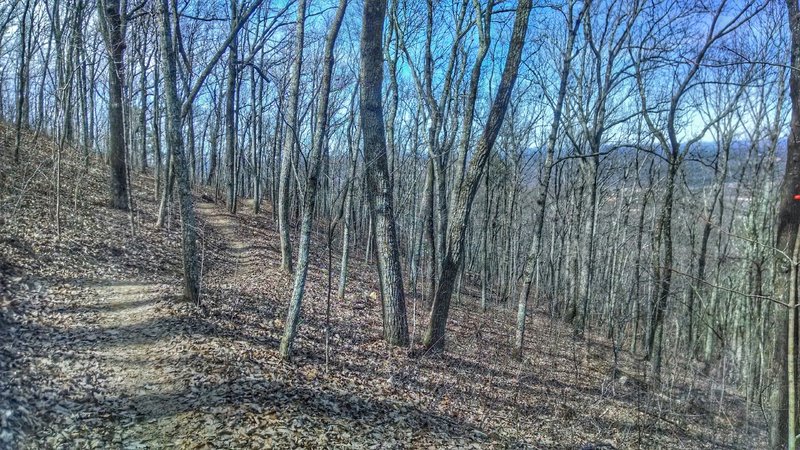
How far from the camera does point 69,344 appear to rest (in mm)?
6125

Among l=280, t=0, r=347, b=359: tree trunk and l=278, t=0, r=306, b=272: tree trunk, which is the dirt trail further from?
l=278, t=0, r=306, b=272: tree trunk

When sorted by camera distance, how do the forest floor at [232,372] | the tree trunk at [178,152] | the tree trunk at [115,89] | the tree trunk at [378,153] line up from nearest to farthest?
1. the forest floor at [232,372]
2. the tree trunk at [178,152]
3. the tree trunk at [378,153]
4. the tree trunk at [115,89]

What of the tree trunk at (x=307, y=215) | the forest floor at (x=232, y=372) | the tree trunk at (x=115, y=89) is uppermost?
the tree trunk at (x=115, y=89)

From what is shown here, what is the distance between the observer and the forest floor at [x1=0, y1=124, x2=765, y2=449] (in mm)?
4836

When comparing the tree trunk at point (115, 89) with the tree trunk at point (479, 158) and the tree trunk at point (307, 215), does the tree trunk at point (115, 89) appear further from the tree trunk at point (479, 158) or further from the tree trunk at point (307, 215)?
the tree trunk at point (479, 158)

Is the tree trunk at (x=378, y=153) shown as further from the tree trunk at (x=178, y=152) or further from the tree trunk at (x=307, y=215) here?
the tree trunk at (x=178, y=152)

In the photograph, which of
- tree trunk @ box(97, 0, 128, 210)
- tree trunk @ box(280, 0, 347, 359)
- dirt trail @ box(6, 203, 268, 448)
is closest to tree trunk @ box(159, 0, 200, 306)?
dirt trail @ box(6, 203, 268, 448)

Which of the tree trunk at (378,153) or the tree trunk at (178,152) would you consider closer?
the tree trunk at (178,152)

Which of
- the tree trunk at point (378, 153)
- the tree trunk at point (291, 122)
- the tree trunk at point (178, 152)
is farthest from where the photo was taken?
the tree trunk at point (291, 122)

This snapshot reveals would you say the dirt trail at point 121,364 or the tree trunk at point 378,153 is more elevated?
the tree trunk at point 378,153

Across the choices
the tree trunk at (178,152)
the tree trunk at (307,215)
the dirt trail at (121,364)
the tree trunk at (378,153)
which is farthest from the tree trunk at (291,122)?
the tree trunk at (307,215)

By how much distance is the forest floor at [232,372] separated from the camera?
4.84 metres

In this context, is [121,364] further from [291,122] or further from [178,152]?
[291,122]

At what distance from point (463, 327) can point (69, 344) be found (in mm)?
9131
